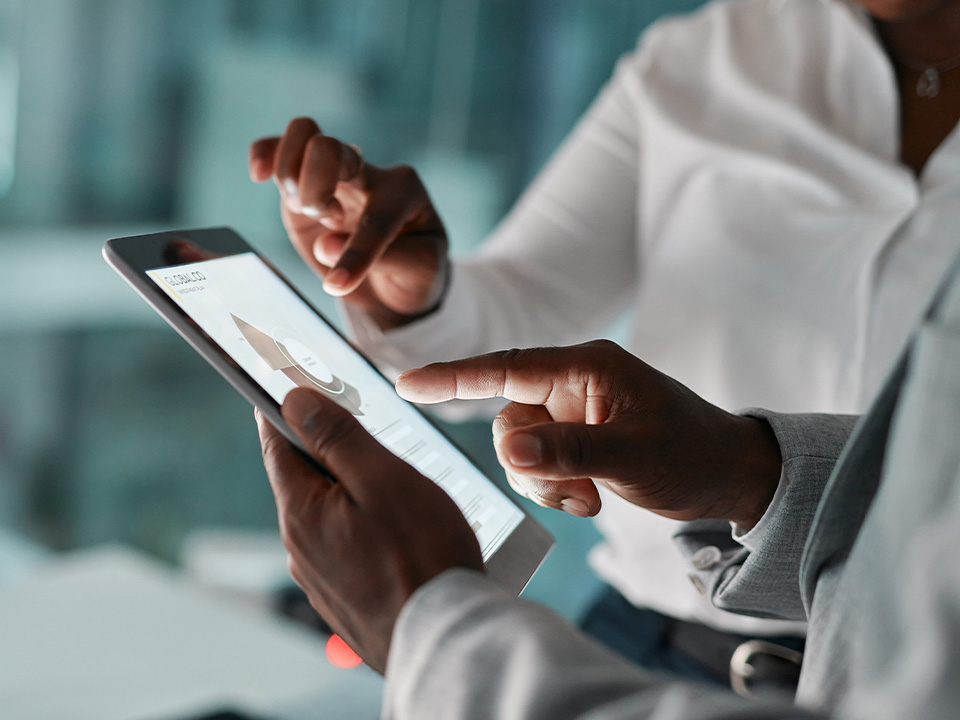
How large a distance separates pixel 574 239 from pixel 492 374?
53 centimetres

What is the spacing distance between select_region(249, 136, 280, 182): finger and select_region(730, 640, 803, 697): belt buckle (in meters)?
0.54

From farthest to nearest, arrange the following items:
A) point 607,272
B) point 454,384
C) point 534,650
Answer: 1. point 607,272
2. point 454,384
3. point 534,650

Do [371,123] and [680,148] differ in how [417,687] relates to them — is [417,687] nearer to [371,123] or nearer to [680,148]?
[680,148]

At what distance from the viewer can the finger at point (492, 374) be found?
0.40 metres

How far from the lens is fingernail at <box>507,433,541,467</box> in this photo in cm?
35

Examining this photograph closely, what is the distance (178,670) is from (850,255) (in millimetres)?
791

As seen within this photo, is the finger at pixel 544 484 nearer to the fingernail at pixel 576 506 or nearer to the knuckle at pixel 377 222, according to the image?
the fingernail at pixel 576 506

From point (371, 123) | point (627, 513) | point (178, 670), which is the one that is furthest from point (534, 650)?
point (371, 123)

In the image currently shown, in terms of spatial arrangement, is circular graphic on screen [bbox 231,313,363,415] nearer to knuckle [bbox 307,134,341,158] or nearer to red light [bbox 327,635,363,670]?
knuckle [bbox 307,134,341,158]

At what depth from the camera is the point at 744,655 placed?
696mm

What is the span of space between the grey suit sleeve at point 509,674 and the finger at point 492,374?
4.2 inches

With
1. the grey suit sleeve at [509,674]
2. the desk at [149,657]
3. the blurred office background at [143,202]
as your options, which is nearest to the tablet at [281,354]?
the grey suit sleeve at [509,674]

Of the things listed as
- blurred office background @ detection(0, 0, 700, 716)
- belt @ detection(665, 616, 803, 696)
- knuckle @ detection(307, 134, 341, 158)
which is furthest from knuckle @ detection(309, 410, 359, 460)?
blurred office background @ detection(0, 0, 700, 716)

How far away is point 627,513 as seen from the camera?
2.31ft
